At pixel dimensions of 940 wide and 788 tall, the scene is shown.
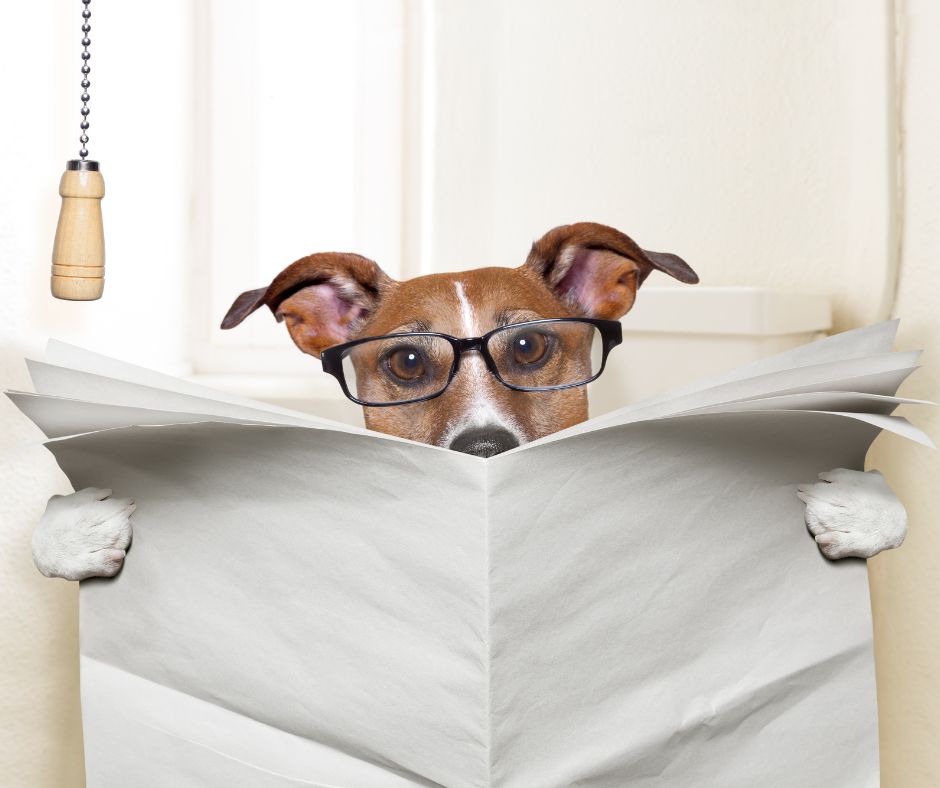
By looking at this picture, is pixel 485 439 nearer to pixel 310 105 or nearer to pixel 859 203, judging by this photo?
pixel 859 203

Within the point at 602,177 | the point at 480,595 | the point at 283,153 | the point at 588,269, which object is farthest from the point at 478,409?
the point at 283,153

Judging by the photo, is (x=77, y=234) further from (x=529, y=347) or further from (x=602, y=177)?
(x=602, y=177)

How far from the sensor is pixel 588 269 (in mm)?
1073

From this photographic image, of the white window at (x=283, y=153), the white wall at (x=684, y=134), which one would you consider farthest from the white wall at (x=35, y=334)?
the white wall at (x=684, y=134)

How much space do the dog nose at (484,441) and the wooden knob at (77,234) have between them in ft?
1.43

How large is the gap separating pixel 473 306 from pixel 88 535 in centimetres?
52

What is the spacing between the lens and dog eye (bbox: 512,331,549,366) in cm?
92

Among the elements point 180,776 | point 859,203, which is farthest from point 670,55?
point 180,776

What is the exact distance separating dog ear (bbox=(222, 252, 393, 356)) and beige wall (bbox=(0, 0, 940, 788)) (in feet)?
0.92

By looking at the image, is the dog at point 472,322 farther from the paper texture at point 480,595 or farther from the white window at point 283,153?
the white window at point 283,153

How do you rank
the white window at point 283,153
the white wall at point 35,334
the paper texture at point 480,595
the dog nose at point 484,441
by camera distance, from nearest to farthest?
the paper texture at point 480,595 → the dog nose at point 484,441 → the white wall at point 35,334 → the white window at point 283,153

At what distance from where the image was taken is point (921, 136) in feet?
3.40

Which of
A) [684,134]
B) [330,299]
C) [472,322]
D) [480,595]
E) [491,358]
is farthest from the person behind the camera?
[684,134]

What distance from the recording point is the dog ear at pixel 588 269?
102 centimetres
